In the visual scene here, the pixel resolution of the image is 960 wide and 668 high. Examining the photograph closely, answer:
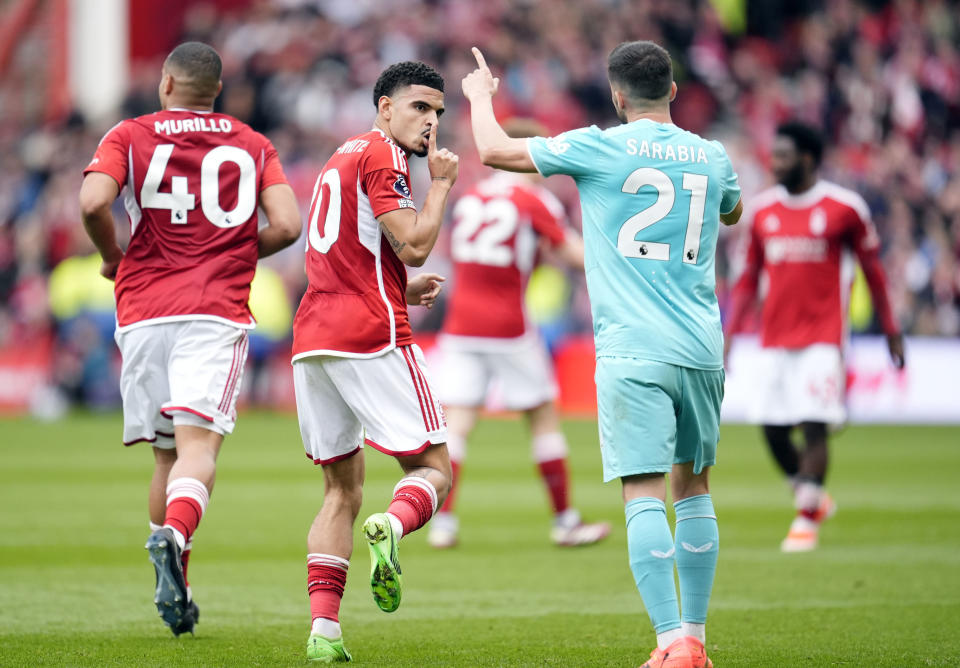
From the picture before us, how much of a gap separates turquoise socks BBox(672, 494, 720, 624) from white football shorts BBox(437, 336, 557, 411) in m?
4.38

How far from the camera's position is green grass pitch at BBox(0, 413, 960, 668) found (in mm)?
6070

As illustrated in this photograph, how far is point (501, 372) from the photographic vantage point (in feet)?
33.6

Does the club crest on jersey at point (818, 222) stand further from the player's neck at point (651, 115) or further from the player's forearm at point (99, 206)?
the player's forearm at point (99, 206)

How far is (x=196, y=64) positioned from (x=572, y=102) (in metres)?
17.6

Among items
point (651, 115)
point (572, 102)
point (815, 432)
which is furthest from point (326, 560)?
point (572, 102)

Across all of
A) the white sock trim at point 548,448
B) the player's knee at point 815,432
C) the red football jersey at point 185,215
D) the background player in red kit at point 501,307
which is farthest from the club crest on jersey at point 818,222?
the red football jersey at point 185,215

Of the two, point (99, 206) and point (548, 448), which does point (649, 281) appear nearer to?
point (99, 206)

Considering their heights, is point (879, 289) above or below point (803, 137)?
below

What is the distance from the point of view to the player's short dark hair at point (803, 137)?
32.0 ft

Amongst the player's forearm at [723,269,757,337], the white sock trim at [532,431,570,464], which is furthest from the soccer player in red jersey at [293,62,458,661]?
the player's forearm at [723,269,757,337]

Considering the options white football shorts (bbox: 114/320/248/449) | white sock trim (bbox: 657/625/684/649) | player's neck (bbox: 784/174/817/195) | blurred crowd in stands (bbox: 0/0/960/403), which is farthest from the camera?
blurred crowd in stands (bbox: 0/0/960/403)

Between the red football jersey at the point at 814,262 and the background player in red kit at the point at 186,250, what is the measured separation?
436 centimetres

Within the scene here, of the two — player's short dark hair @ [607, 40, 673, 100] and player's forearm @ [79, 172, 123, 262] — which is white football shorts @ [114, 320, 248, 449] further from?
player's short dark hair @ [607, 40, 673, 100]

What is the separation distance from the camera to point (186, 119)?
21.4 ft
